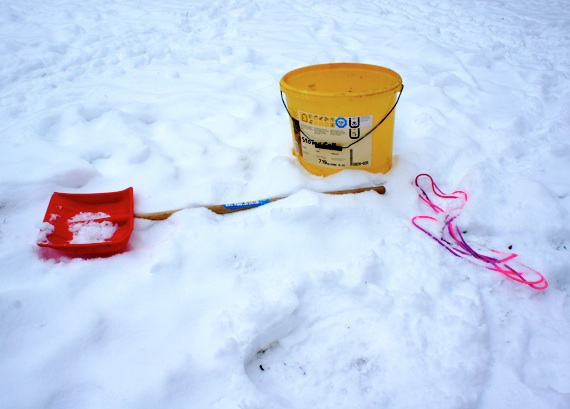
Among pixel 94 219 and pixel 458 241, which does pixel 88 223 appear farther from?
pixel 458 241

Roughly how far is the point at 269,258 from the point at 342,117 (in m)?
0.72

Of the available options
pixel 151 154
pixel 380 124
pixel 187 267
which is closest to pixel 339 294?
pixel 187 267

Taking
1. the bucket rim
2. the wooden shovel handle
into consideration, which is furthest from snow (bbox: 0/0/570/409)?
the bucket rim

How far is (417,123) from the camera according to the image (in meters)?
2.29

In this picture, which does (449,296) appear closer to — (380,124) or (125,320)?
(380,124)

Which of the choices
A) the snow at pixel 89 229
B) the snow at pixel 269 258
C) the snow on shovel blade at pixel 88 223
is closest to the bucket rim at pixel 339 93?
the snow at pixel 269 258

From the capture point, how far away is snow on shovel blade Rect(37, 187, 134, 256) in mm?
1430

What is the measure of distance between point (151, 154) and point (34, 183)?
575mm

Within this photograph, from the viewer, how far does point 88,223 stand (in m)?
1.60

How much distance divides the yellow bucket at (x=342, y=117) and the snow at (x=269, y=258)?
109 millimetres

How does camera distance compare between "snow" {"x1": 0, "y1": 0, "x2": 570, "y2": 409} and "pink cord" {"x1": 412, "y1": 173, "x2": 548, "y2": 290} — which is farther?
"pink cord" {"x1": 412, "y1": 173, "x2": 548, "y2": 290}

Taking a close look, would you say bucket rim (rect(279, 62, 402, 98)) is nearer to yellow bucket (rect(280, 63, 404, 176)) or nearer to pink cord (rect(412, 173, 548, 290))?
yellow bucket (rect(280, 63, 404, 176))

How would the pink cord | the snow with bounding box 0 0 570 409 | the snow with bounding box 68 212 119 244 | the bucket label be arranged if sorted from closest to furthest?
the snow with bounding box 0 0 570 409 → the pink cord → the snow with bounding box 68 212 119 244 → the bucket label

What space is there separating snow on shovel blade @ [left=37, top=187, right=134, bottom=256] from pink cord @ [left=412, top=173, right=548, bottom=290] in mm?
1300
